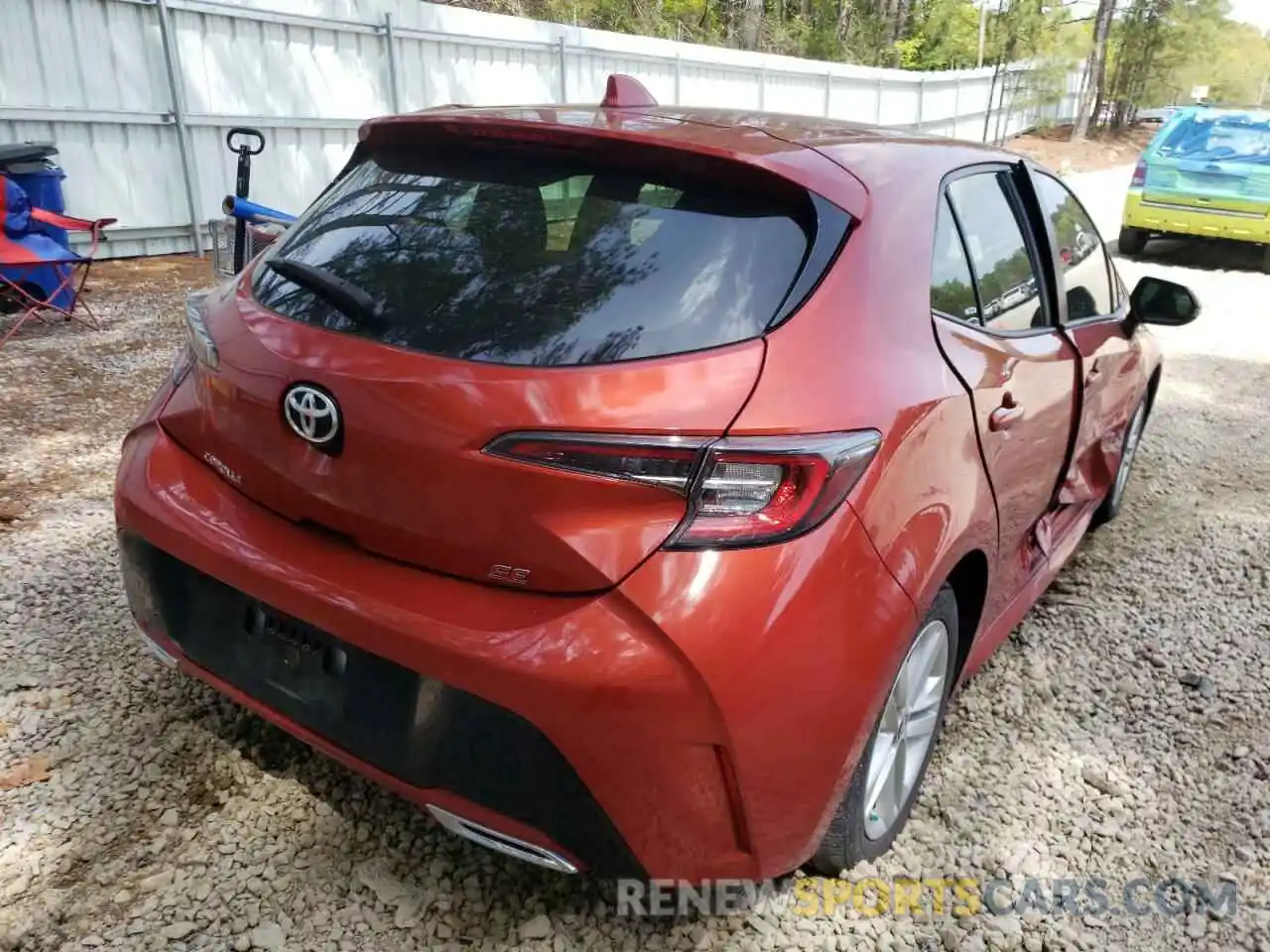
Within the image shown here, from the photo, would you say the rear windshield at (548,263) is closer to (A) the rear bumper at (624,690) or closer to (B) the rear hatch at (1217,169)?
(A) the rear bumper at (624,690)

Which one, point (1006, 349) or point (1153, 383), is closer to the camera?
point (1006, 349)

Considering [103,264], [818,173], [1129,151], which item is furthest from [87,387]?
[1129,151]

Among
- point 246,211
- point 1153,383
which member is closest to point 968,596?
point 1153,383

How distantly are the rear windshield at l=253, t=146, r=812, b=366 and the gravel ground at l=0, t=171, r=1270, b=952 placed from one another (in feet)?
3.94

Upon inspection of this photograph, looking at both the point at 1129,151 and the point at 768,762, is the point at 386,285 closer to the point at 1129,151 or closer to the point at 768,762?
the point at 768,762

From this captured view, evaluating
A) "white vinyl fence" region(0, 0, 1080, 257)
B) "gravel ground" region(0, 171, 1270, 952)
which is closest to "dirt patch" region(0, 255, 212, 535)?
"gravel ground" region(0, 171, 1270, 952)

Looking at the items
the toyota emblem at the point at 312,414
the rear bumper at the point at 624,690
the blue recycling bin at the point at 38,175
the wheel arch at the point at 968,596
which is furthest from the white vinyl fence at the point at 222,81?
the wheel arch at the point at 968,596

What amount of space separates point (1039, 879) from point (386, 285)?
2.04 metres

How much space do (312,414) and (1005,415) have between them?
160 centimetres

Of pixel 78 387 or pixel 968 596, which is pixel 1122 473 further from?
pixel 78 387

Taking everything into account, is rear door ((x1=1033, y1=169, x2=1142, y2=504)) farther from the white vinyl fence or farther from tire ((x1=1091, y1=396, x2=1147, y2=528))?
the white vinyl fence

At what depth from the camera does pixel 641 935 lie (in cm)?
215

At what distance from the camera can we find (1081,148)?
28.1 metres

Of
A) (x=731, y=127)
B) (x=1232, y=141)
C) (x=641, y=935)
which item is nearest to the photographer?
(x=641, y=935)
